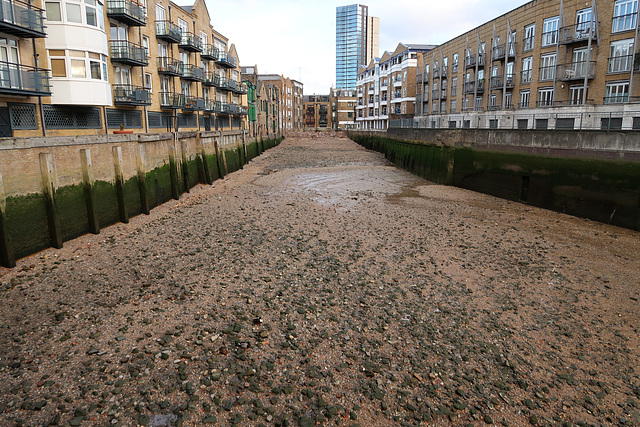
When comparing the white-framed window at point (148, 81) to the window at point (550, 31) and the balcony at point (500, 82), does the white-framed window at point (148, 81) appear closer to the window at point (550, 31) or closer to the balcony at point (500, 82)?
the balcony at point (500, 82)

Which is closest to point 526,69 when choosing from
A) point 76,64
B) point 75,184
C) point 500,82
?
point 500,82

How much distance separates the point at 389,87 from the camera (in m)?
81.4

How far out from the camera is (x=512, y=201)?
61.2 ft

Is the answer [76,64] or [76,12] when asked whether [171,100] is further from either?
[76,12]

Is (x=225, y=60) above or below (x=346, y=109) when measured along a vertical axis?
above

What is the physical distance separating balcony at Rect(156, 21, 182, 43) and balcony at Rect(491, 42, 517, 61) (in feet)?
98.9

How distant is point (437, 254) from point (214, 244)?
6088 millimetres

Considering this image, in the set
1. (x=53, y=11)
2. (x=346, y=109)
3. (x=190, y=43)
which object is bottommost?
(x=346, y=109)

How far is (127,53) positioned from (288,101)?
83344mm

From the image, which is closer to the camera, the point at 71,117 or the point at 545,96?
the point at 71,117

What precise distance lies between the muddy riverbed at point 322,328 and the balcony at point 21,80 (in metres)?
12.0

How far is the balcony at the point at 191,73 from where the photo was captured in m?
40.3

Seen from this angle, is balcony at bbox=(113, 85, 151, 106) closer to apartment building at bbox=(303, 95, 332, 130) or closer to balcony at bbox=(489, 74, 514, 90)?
balcony at bbox=(489, 74, 514, 90)

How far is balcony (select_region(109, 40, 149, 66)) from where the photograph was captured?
28891 mm
